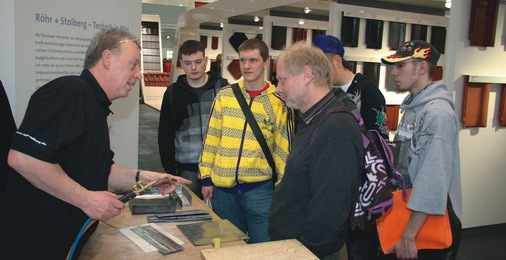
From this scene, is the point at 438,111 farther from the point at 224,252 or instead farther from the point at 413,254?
the point at 224,252

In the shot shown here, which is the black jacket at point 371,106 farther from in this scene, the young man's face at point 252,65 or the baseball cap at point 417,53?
the young man's face at point 252,65

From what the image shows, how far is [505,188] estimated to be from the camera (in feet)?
13.9

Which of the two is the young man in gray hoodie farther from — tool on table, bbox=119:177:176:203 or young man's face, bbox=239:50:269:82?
tool on table, bbox=119:177:176:203

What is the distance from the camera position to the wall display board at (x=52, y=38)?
2.43m

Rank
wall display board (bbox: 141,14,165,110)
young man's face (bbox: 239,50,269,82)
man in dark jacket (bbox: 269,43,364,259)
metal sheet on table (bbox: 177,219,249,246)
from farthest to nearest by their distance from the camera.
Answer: wall display board (bbox: 141,14,165,110)
young man's face (bbox: 239,50,269,82)
metal sheet on table (bbox: 177,219,249,246)
man in dark jacket (bbox: 269,43,364,259)

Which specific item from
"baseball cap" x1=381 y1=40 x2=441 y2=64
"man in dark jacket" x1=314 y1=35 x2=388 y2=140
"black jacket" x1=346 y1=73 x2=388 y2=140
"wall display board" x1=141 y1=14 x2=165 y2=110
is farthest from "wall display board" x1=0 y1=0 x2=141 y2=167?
"wall display board" x1=141 y1=14 x2=165 y2=110

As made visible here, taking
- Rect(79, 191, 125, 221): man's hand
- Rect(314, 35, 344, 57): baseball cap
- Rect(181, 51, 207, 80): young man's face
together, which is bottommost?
Rect(79, 191, 125, 221): man's hand

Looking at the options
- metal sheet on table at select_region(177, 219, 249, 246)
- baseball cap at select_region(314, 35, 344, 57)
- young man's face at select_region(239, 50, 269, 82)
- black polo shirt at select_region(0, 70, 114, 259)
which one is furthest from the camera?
baseball cap at select_region(314, 35, 344, 57)

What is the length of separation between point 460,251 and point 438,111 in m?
2.39

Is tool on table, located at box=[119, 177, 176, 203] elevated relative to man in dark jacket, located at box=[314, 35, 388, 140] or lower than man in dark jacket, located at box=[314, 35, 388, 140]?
lower

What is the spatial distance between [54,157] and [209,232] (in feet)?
2.29

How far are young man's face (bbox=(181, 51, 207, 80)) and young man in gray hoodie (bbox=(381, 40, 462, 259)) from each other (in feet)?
4.28

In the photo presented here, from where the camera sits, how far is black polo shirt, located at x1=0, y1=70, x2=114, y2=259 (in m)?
1.32

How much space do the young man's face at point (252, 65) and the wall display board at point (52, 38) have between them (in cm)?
113
